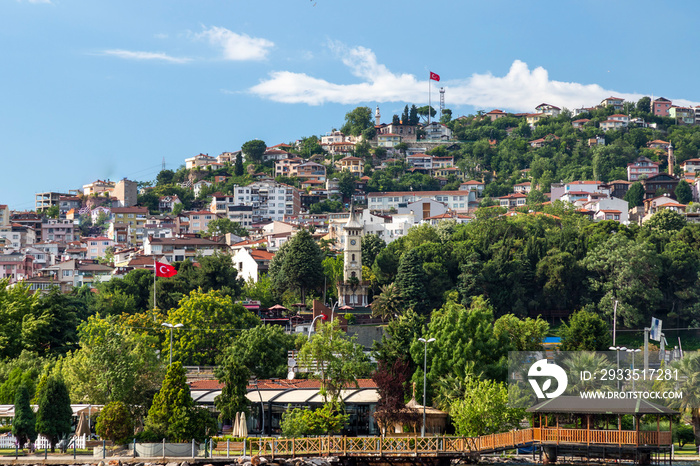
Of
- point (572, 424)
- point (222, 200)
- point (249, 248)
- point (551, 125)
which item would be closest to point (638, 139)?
point (551, 125)

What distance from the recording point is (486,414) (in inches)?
1746

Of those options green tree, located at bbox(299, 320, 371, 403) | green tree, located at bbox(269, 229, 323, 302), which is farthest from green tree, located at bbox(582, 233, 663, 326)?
green tree, located at bbox(299, 320, 371, 403)

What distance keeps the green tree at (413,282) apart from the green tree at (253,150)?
88.7 metres

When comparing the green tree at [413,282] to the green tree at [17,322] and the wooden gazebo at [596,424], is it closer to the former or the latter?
the green tree at [17,322]

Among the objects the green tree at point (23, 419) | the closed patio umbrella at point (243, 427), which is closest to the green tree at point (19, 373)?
the green tree at point (23, 419)

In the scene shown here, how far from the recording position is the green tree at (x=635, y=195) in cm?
13850

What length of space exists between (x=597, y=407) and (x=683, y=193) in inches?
4216

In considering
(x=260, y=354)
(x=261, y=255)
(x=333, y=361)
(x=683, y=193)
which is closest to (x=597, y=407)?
(x=333, y=361)

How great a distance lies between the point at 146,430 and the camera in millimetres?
42500

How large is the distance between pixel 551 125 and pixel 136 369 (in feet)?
522

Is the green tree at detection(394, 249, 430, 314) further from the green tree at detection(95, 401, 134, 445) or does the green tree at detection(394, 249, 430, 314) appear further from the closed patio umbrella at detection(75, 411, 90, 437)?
the green tree at detection(95, 401, 134, 445)

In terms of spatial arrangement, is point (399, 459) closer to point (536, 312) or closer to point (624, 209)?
point (536, 312)

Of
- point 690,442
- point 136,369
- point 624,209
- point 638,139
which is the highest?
point 638,139

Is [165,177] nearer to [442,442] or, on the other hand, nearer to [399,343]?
[399,343]
